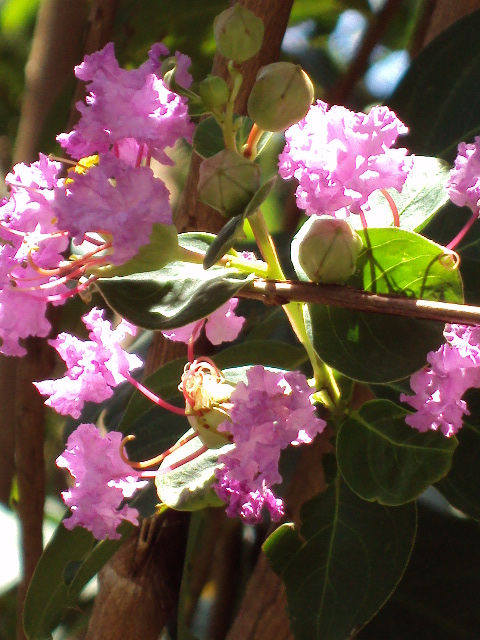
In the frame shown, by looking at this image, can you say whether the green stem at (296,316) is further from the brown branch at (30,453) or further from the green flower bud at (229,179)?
the brown branch at (30,453)

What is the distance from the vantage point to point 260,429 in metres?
0.51

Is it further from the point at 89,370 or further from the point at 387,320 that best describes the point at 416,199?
the point at 89,370

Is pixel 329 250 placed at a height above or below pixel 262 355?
above

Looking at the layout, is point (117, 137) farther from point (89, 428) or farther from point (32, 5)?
point (32, 5)

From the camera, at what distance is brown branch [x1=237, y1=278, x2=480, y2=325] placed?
45 cm

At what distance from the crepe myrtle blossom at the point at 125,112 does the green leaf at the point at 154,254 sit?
5 centimetres

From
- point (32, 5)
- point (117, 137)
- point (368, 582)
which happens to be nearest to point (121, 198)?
point (117, 137)

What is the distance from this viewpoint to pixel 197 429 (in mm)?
553

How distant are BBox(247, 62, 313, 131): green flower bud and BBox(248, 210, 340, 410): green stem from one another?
0.06 metres

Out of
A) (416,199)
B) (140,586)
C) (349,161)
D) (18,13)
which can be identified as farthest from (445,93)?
(18,13)

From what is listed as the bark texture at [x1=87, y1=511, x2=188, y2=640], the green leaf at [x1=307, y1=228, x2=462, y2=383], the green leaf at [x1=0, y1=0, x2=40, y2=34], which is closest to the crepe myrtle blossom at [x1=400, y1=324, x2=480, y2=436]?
the green leaf at [x1=307, y1=228, x2=462, y2=383]

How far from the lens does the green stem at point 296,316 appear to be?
0.55 metres

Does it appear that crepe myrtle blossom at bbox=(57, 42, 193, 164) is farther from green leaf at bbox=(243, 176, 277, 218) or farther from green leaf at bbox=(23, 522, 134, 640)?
green leaf at bbox=(23, 522, 134, 640)

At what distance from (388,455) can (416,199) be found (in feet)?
0.60
